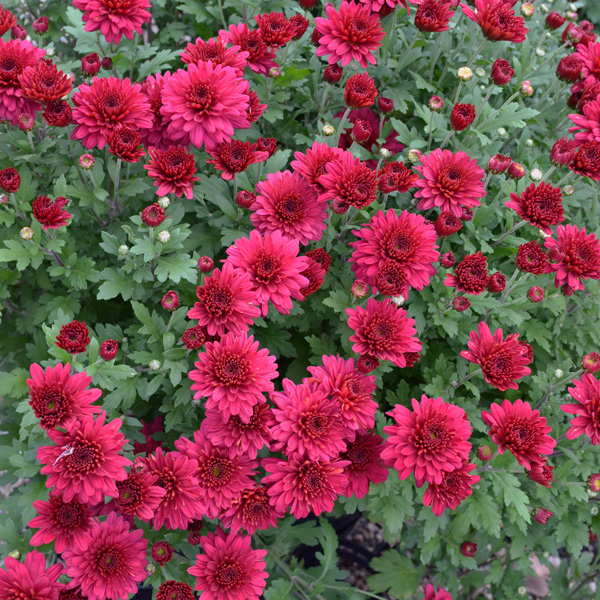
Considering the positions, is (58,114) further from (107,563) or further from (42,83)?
(107,563)

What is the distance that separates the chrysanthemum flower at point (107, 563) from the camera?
5.90ft

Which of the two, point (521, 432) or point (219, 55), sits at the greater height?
point (219, 55)

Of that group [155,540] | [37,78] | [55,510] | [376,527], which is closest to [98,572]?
[55,510]

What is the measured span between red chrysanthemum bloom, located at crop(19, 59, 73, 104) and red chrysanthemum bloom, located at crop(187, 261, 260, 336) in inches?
36.4

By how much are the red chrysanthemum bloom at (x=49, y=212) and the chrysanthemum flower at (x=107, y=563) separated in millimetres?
1100

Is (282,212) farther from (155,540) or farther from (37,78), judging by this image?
(155,540)

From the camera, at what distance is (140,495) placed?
1.78 meters

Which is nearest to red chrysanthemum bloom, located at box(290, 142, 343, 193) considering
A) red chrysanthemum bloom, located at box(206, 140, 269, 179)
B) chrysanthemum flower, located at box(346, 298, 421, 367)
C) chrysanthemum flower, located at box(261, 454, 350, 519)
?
red chrysanthemum bloom, located at box(206, 140, 269, 179)

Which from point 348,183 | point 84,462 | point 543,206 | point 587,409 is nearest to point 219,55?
point 348,183

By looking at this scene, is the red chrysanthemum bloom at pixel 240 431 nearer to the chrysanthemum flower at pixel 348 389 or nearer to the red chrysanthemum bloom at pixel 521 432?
the chrysanthemum flower at pixel 348 389

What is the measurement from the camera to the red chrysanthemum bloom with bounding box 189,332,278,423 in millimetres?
1817

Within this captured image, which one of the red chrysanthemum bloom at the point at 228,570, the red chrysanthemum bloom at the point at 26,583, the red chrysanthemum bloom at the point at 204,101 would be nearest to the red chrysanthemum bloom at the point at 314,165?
the red chrysanthemum bloom at the point at 204,101

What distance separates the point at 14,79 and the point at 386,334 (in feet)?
5.56

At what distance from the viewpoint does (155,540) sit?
218 centimetres
